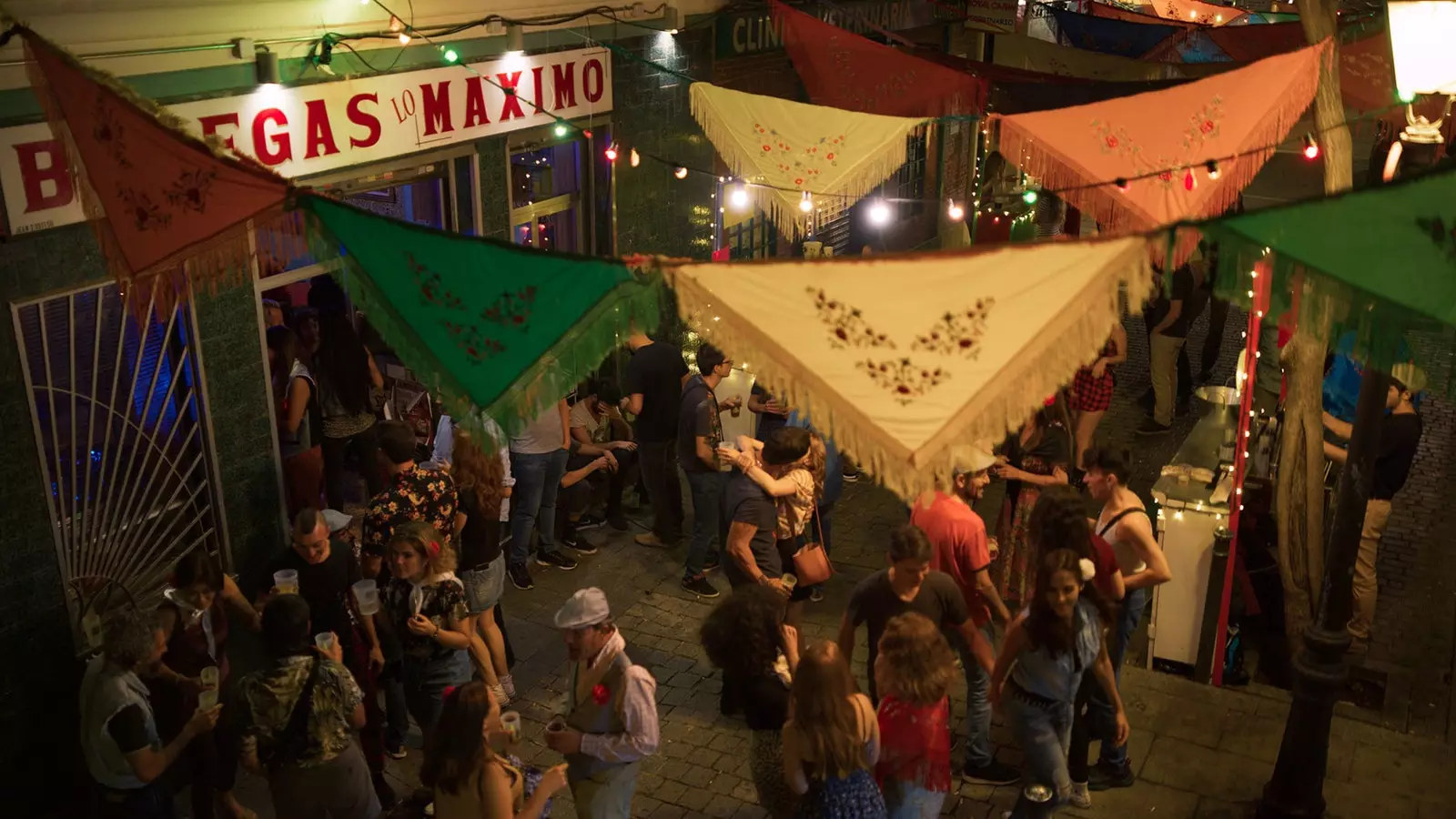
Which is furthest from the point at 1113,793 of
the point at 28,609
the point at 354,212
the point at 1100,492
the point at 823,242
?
the point at 823,242

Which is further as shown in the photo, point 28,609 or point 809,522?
point 809,522

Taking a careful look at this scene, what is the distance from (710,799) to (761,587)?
1.83m

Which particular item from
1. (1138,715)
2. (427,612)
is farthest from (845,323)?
(1138,715)

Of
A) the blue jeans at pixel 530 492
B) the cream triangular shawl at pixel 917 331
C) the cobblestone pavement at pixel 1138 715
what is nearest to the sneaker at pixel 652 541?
the cobblestone pavement at pixel 1138 715

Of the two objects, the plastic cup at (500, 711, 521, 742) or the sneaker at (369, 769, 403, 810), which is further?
the sneaker at (369, 769, 403, 810)

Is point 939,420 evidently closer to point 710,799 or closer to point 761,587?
point 761,587

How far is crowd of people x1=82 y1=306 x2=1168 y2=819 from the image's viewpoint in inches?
212

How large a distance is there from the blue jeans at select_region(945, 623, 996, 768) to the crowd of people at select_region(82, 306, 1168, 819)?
12mm

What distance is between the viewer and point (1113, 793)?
22.9ft

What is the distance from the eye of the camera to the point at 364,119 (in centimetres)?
851

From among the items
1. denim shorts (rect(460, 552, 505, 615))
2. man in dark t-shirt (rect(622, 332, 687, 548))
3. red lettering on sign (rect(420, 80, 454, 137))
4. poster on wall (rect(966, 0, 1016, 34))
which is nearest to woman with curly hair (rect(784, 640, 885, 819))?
denim shorts (rect(460, 552, 505, 615))

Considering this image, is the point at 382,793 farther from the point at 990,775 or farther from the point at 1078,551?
the point at 1078,551

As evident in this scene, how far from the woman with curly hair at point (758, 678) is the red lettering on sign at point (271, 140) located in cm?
434

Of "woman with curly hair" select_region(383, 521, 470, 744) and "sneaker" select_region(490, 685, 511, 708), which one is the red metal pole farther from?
"woman with curly hair" select_region(383, 521, 470, 744)
